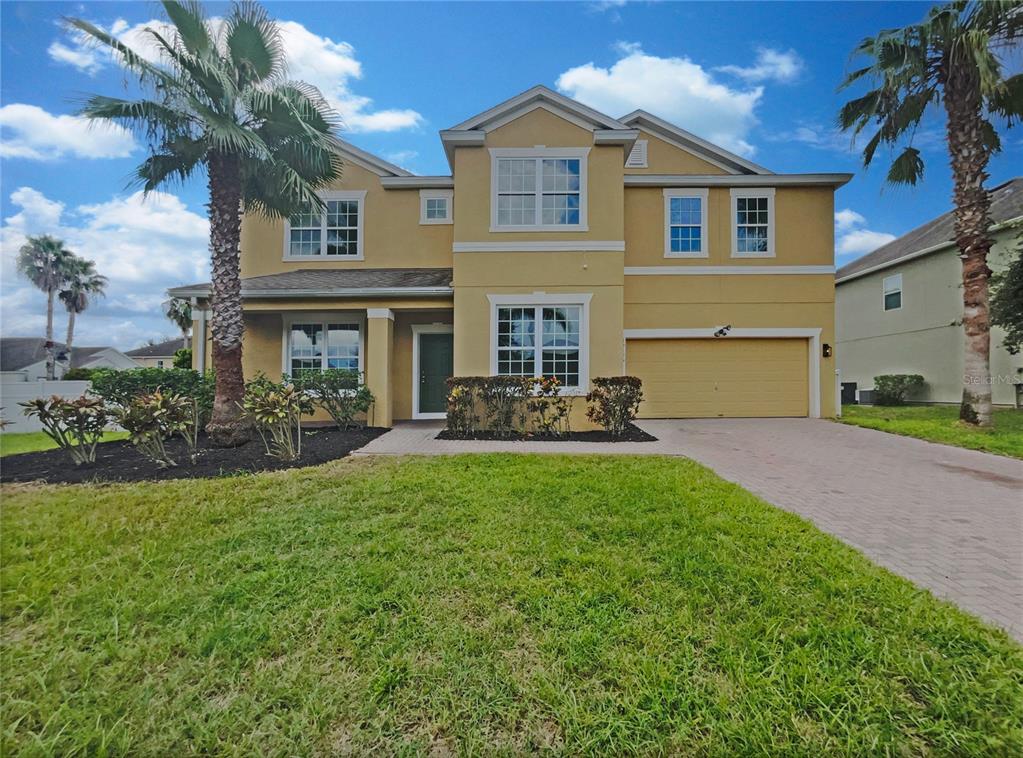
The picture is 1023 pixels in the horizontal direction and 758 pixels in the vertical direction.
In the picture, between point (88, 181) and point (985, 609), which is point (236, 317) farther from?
point (985, 609)

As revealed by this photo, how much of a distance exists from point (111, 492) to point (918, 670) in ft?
21.0

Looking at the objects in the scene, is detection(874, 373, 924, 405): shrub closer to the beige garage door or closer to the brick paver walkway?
the beige garage door

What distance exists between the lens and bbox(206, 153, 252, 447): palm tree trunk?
725 cm

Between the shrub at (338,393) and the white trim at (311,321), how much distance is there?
3.78 ft

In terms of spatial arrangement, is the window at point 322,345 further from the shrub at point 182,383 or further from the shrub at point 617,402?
the shrub at point 617,402

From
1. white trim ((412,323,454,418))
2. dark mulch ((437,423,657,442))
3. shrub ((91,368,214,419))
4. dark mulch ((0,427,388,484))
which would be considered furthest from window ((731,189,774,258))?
shrub ((91,368,214,419))

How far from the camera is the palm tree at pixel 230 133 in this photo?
18.1 ft

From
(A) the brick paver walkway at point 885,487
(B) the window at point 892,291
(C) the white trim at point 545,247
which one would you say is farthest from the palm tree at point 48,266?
(B) the window at point 892,291

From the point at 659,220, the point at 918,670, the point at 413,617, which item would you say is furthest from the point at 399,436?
the point at 659,220

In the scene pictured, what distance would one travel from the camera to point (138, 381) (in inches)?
304

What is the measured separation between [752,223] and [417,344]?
9977mm

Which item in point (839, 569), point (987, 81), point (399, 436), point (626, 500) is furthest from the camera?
point (399, 436)

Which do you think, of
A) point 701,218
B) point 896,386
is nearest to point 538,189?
point 701,218

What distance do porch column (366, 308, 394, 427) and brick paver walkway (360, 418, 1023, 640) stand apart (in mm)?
712
